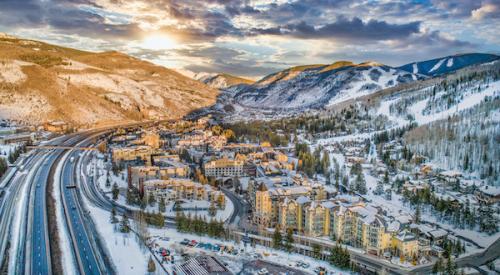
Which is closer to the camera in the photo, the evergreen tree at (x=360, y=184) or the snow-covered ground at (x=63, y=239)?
the snow-covered ground at (x=63, y=239)

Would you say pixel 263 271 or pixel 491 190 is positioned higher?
pixel 491 190

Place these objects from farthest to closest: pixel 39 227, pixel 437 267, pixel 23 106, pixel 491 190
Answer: pixel 23 106, pixel 491 190, pixel 39 227, pixel 437 267

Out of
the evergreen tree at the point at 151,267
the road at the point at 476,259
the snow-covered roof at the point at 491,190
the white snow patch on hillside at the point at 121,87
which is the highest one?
the white snow patch on hillside at the point at 121,87

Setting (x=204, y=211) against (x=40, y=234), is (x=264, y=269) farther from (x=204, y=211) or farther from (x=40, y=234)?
(x=40, y=234)

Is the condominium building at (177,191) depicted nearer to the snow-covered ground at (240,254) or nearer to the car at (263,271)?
the snow-covered ground at (240,254)

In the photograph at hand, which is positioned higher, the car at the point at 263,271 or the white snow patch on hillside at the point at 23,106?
the white snow patch on hillside at the point at 23,106

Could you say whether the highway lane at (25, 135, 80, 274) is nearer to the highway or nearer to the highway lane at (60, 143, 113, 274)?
the highway

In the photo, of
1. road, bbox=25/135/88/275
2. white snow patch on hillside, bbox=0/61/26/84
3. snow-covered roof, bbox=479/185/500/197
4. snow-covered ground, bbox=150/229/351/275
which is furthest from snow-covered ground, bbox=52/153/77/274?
white snow patch on hillside, bbox=0/61/26/84

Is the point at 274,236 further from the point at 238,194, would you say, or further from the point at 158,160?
the point at 158,160

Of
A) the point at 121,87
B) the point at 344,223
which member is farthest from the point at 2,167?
the point at 121,87

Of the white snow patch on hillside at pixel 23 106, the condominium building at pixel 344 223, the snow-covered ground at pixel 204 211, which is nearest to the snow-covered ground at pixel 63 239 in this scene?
the snow-covered ground at pixel 204 211

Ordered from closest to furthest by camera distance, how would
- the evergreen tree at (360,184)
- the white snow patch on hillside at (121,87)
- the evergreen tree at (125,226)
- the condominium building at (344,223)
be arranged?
the condominium building at (344,223) → the evergreen tree at (125,226) → the evergreen tree at (360,184) → the white snow patch on hillside at (121,87)
